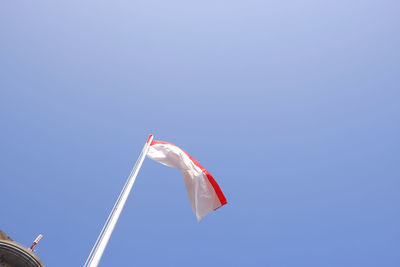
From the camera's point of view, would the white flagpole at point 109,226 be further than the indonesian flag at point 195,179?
No

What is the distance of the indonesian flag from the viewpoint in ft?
29.6

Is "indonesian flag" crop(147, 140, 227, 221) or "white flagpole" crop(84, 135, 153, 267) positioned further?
"indonesian flag" crop(147, 140, 227, 221)

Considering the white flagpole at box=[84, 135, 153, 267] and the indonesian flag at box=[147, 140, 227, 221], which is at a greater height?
the indonesian flag at box=[147, 140, 227, 221]

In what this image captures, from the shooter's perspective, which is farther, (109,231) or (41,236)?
(41,236)

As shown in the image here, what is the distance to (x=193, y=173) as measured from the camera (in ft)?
30.7

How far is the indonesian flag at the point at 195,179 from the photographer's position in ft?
29.6

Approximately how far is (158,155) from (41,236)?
2319cm

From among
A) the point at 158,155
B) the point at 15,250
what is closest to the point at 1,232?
A: the point at 15,250

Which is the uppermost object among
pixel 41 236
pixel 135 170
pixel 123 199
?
pixel 135 170

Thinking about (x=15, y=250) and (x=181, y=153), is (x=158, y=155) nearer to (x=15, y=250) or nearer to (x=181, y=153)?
(x=181, y=153)

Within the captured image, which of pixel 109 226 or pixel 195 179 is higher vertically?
pixel 195 179

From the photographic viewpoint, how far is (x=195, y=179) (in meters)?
9.28

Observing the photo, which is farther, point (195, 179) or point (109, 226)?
point (195, 179)

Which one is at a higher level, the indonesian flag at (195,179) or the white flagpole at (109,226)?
the indonesian flag at (195,179)
